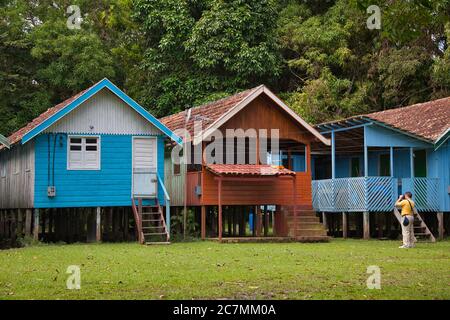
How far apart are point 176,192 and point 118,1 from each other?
18.6 m

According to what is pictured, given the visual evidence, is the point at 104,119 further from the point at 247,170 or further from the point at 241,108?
the point at 247,170

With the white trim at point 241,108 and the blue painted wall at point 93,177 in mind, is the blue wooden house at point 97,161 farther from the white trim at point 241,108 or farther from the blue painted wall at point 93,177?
the white trim at point 241,108

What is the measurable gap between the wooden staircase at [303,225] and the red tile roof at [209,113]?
13.3 feet

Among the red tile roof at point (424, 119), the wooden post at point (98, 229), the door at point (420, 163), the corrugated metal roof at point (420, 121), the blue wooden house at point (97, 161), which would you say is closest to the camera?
the blue wooden house at point (97, 161)

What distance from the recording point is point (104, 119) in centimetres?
2625

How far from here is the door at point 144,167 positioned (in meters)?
26.7

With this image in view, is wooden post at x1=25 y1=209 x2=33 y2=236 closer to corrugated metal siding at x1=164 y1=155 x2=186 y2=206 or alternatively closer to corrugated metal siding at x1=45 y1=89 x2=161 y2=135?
corrugated metal siding at x1=45 y1=89 x2=161 y2=135

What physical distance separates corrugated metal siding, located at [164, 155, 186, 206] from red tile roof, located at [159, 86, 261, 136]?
5.14 feet

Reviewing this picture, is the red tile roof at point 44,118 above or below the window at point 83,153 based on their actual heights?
above

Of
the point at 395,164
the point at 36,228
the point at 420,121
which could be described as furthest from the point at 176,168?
A: the point at 420,121

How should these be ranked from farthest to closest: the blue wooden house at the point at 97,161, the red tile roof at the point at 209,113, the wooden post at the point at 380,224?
1. the wooden post at the point at 380,224
2. the red tile roof at the point at 209,113
3. the blue wooden house at the point at 97,161

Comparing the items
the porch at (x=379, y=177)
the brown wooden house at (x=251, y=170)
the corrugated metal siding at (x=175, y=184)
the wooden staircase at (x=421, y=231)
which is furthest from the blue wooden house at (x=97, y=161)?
the wooden staircase at (x=421, y=231)

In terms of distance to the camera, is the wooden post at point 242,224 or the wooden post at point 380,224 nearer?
the wooden post at point 380,224

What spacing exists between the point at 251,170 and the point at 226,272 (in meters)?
11.2
